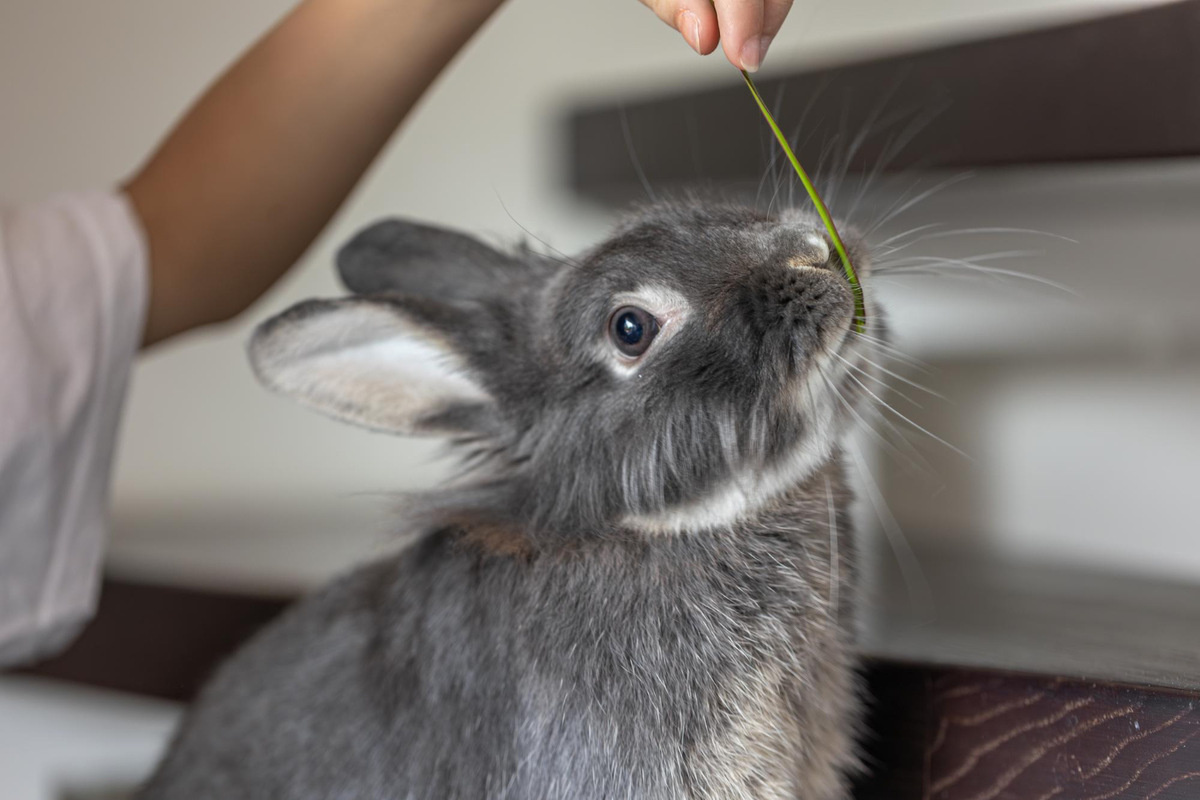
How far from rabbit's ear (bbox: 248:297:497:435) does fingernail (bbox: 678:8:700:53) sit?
0.28m

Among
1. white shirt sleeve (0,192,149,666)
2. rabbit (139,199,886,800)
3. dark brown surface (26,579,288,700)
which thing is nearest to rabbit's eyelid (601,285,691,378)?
rabbit (139,199,886,800)

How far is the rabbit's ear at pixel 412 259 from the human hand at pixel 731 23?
30 cm

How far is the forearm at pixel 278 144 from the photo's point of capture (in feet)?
3.07

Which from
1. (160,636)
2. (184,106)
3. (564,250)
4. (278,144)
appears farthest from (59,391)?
(184,106)

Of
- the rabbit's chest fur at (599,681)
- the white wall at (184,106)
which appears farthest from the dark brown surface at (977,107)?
the white wall at (184,106)

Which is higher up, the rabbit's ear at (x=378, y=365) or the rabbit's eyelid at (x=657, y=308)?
the rabbit's eyelid at (x=657, y=308)

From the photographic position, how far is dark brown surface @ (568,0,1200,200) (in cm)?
68

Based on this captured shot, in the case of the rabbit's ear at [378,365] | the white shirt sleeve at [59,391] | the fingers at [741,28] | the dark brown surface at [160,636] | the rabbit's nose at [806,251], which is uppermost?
the fingers at [741,28]

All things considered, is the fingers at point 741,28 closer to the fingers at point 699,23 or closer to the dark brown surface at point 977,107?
the fingers at point 699,23

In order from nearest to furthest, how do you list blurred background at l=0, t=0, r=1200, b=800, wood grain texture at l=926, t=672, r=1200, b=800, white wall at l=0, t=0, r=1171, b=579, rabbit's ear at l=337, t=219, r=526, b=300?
1. wood grain texture at l=926, t=672, r=1200, b=800
2. rabbit's ear at l=337, t=219, r=526, b=300
3. blurred background at l=0, t=0, r=1200, b=800
4. white wall at l=0, t=0, r=1171, b=579

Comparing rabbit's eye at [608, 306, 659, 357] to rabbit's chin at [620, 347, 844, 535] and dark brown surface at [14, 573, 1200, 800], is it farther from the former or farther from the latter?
dark brown surface at [14, 573, 1200, 800]

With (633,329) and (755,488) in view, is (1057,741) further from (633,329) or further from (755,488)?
(633,329)

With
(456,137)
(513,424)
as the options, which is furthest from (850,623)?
(456,137)

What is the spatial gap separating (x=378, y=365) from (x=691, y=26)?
348mm
